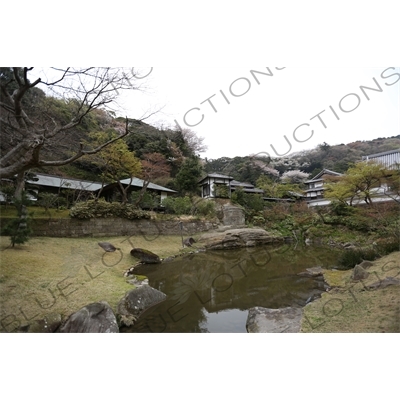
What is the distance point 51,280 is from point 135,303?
986mm

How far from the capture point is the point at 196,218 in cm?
638

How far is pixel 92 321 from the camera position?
2195 millimetres

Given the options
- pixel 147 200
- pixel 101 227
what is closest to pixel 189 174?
pixel 147 200

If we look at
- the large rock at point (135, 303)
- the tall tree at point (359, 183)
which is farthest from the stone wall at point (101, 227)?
the tall tree at point (359, 183)

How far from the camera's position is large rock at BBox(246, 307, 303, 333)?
2321 millimetres

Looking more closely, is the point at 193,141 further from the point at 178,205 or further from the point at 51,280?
the point at 51,280

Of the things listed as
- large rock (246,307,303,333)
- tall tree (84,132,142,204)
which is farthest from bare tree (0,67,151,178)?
large rock (246,307,303,333)

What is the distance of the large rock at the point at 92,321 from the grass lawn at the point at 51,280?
171mm

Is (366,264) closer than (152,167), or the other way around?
(366,264)

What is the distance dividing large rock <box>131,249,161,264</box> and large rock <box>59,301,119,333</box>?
2.04 metres

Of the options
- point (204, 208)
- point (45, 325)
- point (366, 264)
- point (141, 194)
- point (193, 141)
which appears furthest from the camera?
point (204, 208)

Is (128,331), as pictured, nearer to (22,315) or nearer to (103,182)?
(22,315)

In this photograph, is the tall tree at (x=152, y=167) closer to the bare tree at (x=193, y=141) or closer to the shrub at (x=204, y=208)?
the bare tree at (x=193, y=141)

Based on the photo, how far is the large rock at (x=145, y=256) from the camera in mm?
4363
